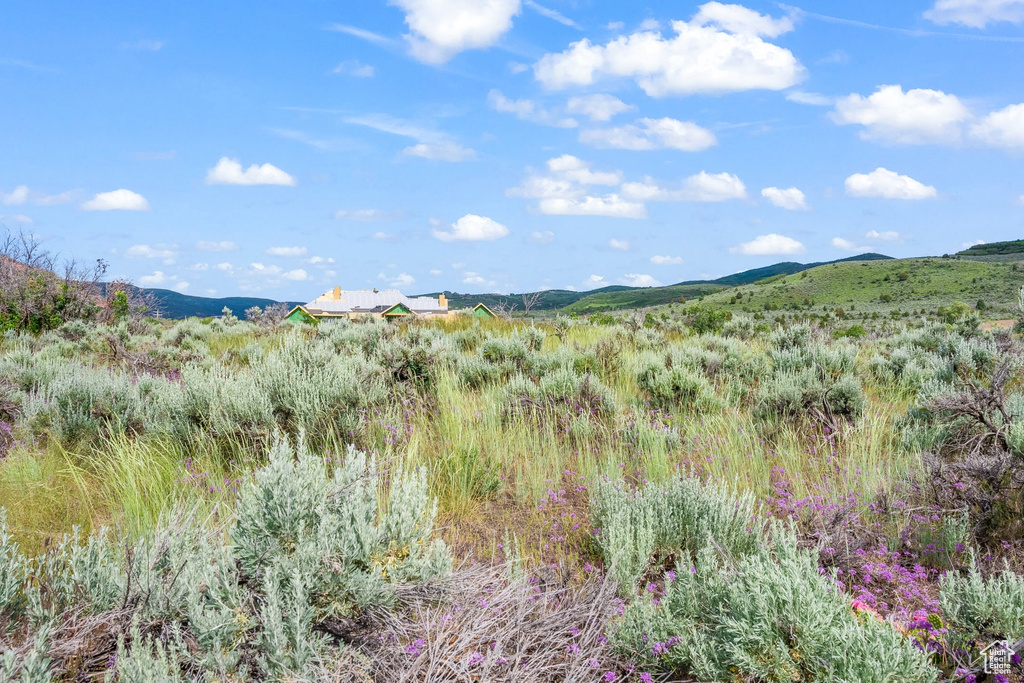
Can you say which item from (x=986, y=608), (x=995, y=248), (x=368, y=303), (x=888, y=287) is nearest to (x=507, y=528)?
(x=986, y=608)

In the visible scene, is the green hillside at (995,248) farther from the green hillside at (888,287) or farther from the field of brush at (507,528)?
the field of brush at (507,528)

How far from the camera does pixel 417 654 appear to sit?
7.42ft

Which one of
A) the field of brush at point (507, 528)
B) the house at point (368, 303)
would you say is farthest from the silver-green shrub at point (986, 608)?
the house at point (368, 303)

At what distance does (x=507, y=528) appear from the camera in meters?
3.46

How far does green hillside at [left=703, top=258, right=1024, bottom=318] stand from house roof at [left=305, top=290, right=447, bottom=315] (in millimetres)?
46534

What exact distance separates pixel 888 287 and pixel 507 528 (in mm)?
101771

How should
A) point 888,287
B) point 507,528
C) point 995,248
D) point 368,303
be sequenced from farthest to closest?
point 995,248, point 888,287, point 368,303, point 507,528

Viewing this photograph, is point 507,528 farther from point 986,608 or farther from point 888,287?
point 888,287

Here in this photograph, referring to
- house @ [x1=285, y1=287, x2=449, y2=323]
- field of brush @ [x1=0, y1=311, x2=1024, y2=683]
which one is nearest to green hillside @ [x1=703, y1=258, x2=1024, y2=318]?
house @ [x1=285, y1=287, x2=449, y2=323]

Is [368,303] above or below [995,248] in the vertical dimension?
below

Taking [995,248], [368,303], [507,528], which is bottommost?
[507,528]

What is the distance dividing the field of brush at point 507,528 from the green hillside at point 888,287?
2938 inches

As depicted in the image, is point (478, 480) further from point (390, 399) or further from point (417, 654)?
point (390, 399)

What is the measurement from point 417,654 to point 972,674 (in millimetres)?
2078
